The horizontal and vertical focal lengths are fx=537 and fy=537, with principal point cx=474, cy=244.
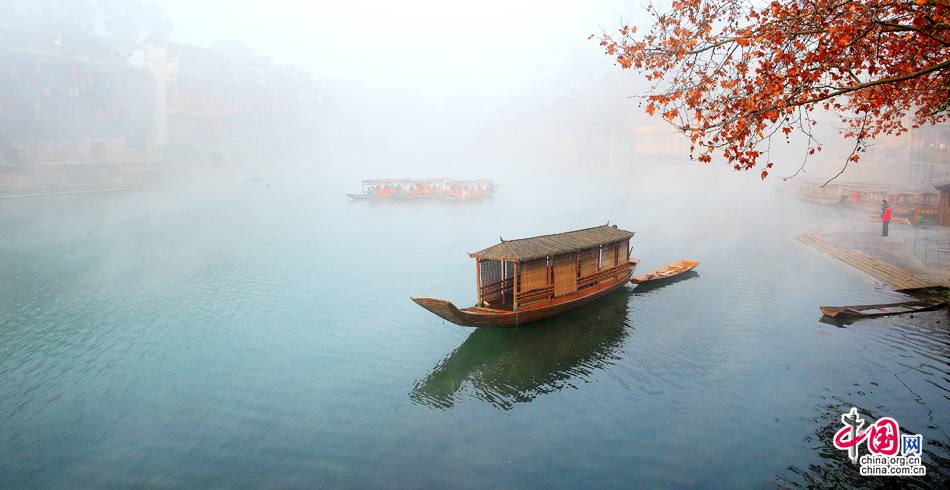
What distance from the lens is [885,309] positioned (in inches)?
637

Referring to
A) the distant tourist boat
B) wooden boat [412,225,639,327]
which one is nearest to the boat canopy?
wooden boat [412,225,639,327]

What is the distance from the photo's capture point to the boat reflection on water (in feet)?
43.3

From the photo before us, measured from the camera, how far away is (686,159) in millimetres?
72625

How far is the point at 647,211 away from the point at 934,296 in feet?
93.0

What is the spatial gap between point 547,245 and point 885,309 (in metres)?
10.3

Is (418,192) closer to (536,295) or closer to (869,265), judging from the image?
(536,295)

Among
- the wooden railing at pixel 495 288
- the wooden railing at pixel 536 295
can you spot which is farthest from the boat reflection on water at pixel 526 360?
the wooden railing at pixel 495 288

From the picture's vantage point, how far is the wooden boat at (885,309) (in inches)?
619

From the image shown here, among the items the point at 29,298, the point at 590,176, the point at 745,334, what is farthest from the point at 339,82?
the point at 745,334

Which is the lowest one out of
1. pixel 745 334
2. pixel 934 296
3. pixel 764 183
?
pixel 745 334

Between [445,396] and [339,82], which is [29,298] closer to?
[445,396]

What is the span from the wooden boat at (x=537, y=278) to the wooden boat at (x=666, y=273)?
212 cm

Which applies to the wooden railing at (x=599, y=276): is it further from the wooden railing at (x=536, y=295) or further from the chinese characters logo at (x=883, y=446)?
the chinese characters logo at (x=883, y=446)

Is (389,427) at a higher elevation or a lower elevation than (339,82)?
lower
